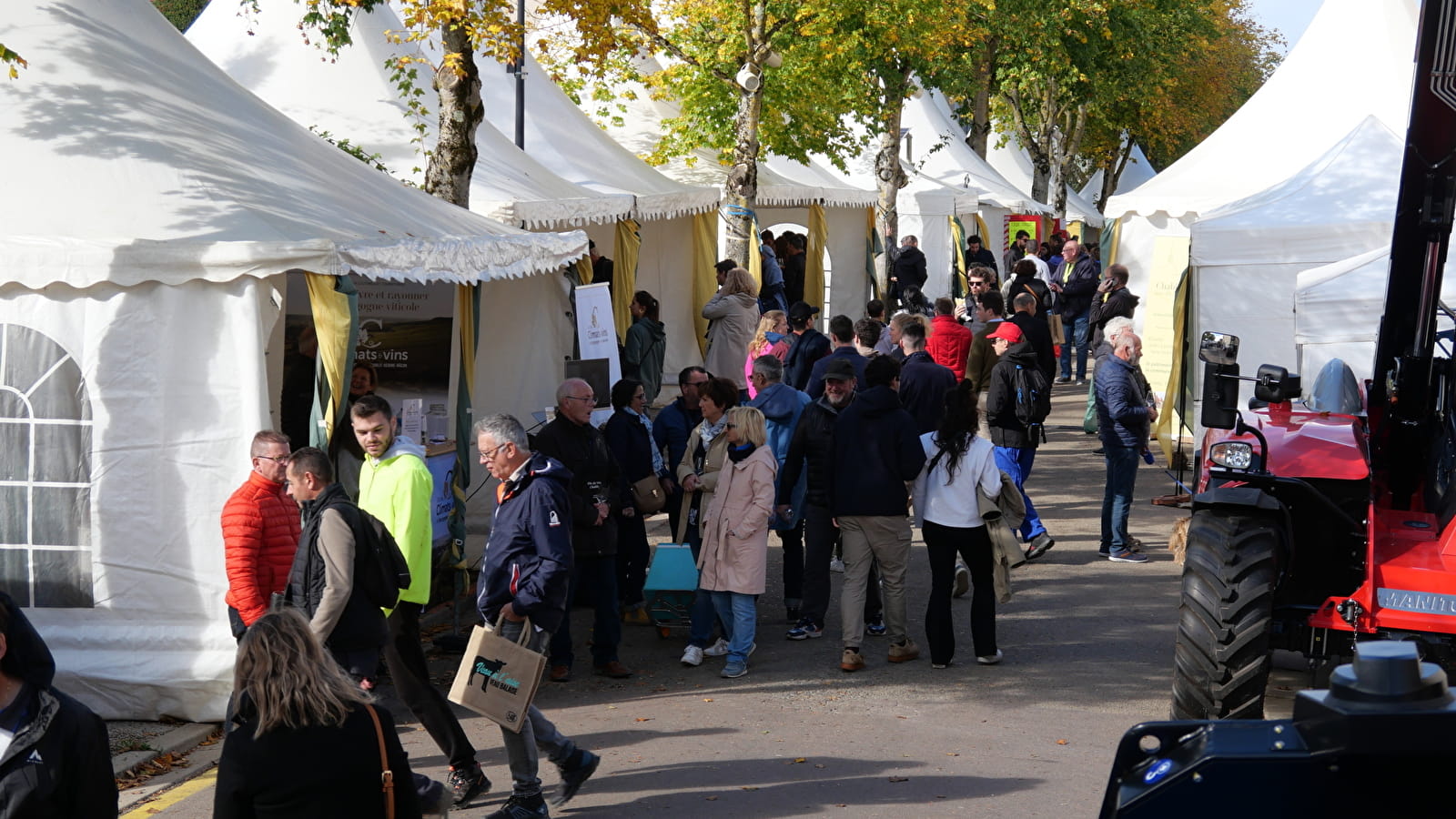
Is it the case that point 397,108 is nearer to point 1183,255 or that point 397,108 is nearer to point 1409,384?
point 1183,255

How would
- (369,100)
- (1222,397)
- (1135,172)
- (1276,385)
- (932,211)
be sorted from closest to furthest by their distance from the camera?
(1222,397) → (1276,385) → (369,100) → (932,211) → (1135,172)

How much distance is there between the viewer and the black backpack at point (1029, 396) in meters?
11.9

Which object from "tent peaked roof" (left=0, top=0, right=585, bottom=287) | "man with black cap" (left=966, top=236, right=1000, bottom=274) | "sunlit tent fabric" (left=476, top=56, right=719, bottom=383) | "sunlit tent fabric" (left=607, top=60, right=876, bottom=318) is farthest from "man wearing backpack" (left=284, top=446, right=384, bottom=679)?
"man with black cap" (left=966, top=236, right=1000, bottom=274)

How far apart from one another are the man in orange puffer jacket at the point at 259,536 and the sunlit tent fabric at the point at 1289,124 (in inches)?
564

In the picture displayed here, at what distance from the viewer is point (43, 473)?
796 cm

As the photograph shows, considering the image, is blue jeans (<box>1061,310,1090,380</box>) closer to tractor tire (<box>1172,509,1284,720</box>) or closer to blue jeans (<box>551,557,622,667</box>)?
blue jeans (<box>551,557,622,667</box>)

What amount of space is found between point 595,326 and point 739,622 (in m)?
4.19

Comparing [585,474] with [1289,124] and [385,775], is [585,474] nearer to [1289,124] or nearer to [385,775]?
[385,775]

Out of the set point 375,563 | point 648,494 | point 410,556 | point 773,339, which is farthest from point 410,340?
point 375,563

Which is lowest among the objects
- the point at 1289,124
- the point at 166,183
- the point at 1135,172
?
the point at 166,183

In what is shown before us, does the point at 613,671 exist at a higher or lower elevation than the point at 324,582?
lower

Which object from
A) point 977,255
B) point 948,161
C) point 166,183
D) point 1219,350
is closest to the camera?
point 1219,350

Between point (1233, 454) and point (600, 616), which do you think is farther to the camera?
point (600, 616)

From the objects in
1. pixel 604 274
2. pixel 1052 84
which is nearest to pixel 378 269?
pixel 604 274
